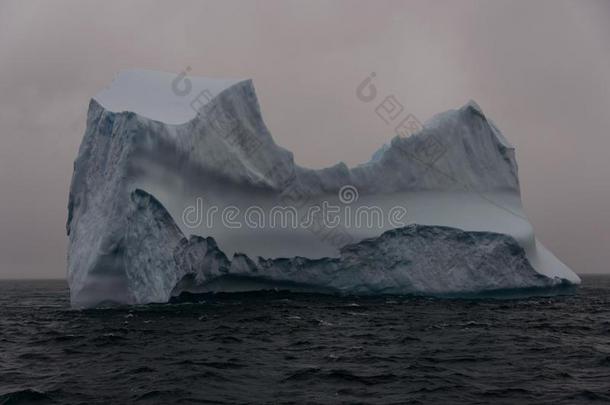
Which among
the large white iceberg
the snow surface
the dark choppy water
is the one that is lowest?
the dark choppy water

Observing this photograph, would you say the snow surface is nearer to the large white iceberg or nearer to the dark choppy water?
the large white iceberg

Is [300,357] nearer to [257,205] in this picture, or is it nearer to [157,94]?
[257,205]

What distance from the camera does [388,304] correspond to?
722 inches

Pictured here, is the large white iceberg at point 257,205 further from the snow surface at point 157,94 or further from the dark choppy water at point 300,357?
the dark choppy water at point 300,357

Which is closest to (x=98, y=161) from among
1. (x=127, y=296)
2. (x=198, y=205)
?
(x=198, y=205)

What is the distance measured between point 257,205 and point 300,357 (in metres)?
10.9

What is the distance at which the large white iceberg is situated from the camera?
1544 cm

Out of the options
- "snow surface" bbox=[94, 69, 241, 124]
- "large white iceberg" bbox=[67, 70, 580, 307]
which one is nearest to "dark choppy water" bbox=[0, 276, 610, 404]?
"large white iceberg" bbox=[67, 70, 580, 307]

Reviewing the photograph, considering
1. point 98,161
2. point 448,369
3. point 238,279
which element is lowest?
point 448,369

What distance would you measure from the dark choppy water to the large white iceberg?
195 centimetres

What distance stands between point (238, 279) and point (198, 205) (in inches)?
134

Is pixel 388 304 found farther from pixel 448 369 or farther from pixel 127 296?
pixel 448 369

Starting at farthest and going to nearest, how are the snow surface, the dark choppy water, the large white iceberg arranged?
the snow surface, the large white iceberg, the dark choppy water

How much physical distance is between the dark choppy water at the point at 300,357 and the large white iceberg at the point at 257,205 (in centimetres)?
195
